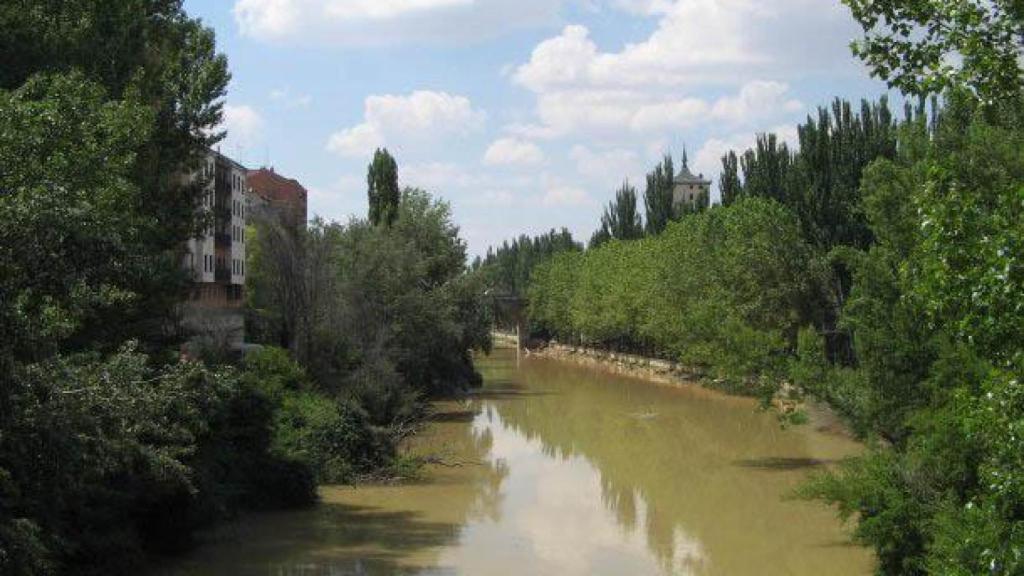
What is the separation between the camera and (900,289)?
2188 centimetres

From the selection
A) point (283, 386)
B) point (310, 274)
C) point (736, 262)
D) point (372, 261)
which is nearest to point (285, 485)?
point (283, 386)

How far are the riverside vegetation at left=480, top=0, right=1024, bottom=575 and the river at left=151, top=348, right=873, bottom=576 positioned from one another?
2526 mm

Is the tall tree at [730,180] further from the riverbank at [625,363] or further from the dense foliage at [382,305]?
the dense foliage at [382,305]

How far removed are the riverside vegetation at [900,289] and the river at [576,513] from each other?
253 cm

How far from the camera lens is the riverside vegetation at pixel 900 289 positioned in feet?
25.1

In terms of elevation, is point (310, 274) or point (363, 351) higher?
point (310, 274)

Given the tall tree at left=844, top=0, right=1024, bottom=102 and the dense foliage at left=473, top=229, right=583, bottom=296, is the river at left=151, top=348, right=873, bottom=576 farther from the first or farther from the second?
the dense foliage at left=473, top=229, right=583, bottom=296

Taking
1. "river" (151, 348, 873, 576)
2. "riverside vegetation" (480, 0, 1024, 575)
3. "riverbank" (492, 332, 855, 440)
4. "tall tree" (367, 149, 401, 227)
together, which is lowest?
"river" (151, 348, 873, 576)

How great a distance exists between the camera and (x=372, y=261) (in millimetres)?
45531

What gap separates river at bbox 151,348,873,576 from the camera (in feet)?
73.9

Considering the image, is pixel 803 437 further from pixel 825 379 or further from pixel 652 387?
pixel 652 387

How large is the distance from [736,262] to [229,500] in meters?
33.1

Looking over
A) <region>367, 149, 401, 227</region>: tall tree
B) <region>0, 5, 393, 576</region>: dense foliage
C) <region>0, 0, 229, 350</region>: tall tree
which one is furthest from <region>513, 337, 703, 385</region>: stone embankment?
<region>0, 0, 229, 350</region>: tall tree

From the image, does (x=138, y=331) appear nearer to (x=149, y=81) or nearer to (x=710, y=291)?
(x=149, y=81)
